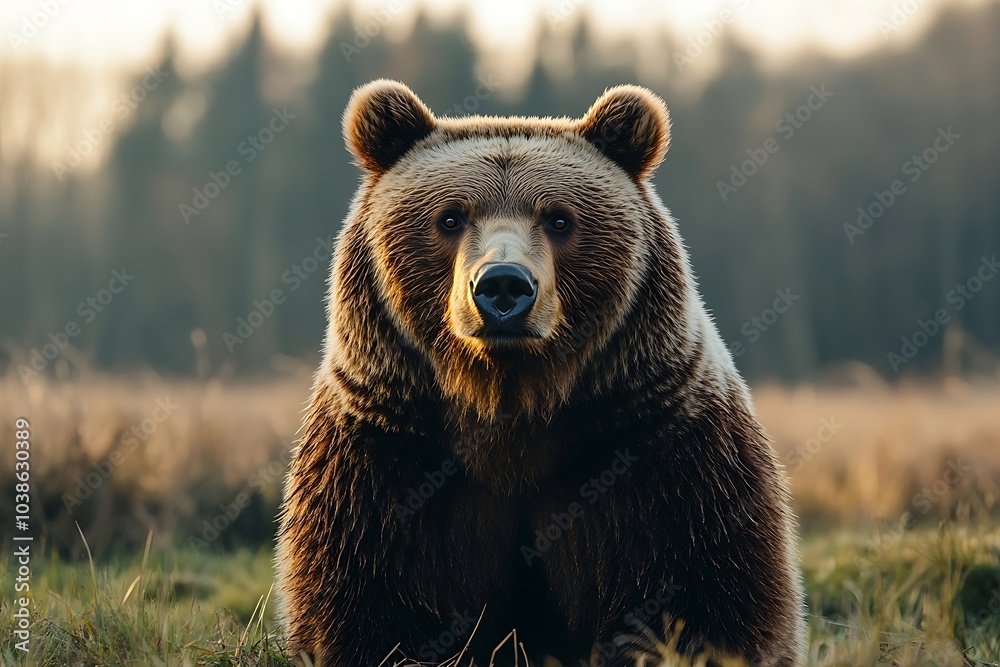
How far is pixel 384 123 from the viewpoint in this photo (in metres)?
4.12

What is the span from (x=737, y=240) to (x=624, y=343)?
22678 mm

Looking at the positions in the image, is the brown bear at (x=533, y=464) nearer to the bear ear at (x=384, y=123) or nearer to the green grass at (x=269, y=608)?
the bear ear at (x=384, y=123)

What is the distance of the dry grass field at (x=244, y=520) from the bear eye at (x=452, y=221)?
1.62m

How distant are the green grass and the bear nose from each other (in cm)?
148

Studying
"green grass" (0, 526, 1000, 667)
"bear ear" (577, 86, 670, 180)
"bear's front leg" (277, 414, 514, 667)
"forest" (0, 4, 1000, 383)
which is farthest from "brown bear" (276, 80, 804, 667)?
"forest" (0, 4, 1000, 383)

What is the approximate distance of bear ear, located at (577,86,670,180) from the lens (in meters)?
4.08

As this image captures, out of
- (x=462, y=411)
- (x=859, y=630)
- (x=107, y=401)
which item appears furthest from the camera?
(x=107, y=401)

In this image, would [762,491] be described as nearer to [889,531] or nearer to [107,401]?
[889,531]

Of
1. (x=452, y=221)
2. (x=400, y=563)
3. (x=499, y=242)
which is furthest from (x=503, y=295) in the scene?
(x=400, y=563)

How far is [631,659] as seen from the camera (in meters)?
3.46

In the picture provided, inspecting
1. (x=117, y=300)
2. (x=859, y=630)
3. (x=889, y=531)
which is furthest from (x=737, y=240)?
(x=859, y=630)

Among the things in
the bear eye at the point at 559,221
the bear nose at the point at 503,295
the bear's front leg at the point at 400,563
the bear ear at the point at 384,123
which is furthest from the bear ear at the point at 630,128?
the bear's front leg at the point at 400,563

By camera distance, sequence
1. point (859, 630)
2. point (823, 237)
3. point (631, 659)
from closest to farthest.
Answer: point (631, 659), point (859, 630), point (823, 237)

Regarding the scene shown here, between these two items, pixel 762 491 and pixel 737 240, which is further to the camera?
pixel 737 240
